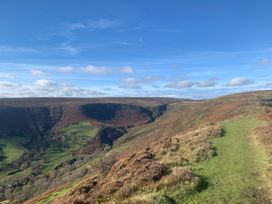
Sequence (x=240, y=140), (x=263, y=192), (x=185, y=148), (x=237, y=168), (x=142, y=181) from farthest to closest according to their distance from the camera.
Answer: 1. (x=240, y=140)
2. (x=185, y=148)
3. (x=237, y=168)
4. (x=142, y=181)
5. (x=263, y=192)

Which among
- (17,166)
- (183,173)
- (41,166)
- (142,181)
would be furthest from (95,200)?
(17,166)

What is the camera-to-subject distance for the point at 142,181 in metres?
19.6

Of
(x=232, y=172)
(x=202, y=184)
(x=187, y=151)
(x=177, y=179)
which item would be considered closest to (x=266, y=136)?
(x=187, y=151)

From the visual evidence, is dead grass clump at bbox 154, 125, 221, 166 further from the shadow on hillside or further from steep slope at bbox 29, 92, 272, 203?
the shadow on hillside

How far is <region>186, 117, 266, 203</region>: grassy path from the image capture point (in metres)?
17.1

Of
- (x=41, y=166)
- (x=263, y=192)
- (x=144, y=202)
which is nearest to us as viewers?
(x=144, y=202)

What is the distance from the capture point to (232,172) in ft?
69.7

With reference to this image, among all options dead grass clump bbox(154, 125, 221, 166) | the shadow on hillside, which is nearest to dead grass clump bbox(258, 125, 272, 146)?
dead grass clump bbox(154, 125, 221, 166)

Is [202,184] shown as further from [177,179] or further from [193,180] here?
[177,179]

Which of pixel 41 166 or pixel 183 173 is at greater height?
pixel 183 173

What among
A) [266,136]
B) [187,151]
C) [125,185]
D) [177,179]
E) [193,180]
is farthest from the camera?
[266,136]

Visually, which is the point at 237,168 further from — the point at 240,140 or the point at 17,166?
the point at 17,166

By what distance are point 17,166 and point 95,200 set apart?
16144 cm

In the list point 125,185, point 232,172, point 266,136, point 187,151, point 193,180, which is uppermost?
point 266,136
